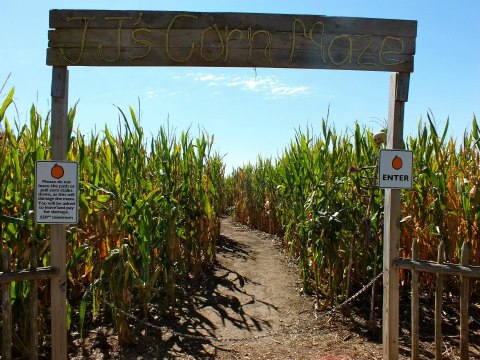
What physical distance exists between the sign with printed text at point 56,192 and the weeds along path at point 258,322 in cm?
191

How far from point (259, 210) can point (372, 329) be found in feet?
28.0

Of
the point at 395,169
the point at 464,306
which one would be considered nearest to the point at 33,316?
the point at 395,169

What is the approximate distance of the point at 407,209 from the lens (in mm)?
5234

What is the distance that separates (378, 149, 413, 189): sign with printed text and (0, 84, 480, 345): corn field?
78cm

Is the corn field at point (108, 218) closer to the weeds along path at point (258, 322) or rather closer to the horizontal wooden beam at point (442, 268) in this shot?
the weeds along path at point (258, 322)

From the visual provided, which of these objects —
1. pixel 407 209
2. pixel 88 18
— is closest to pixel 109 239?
pixel 88 18

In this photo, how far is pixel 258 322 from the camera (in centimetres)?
505

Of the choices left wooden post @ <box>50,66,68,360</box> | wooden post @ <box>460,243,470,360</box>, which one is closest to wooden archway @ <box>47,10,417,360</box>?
left wooden post @ <box>50,66,68,360</box>

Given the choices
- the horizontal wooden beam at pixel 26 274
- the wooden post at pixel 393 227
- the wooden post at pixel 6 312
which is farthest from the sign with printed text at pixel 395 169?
the wooden post at pixel 6 312

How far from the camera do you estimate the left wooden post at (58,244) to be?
10.9 feet

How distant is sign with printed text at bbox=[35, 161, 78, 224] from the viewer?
318 centimetres

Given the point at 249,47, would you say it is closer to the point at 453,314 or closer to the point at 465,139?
the point at 465,139

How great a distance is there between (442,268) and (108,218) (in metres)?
3.39

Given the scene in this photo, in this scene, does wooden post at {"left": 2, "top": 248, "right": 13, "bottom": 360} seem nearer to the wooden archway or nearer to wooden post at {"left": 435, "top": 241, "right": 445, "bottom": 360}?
the wooden archway
